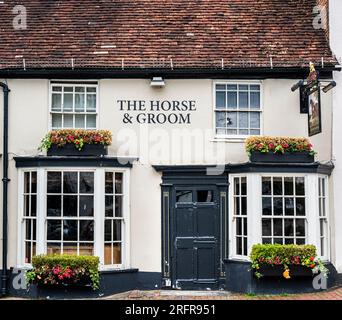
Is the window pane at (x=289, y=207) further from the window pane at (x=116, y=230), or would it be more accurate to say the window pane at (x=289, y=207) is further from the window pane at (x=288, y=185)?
the window pane at (x=116, y=230)

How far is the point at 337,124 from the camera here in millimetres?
14422

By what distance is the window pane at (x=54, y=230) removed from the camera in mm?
13641

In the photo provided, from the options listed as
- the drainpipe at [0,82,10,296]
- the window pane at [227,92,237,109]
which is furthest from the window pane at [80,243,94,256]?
the window pane at [227,92,237,109]

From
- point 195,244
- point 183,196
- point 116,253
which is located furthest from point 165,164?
point 116,253

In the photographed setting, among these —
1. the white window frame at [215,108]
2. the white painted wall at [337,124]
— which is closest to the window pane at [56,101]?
the white window frame at [215,108]

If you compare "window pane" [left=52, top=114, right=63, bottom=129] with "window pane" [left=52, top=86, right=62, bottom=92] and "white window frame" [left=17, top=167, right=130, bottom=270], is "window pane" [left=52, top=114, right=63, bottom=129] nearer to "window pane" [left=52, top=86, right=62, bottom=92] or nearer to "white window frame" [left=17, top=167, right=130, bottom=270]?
"window pane" [left=52, top=86, right=62, bottom=92]

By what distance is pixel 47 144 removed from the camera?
539 inches

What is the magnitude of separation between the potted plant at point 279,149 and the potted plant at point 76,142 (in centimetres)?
326

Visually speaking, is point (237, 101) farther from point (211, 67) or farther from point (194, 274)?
point (194, 274)

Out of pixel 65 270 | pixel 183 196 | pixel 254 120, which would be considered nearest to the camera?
pixel 65 270

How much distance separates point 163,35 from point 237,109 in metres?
2.70

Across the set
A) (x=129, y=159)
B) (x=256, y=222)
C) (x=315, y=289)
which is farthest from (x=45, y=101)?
(x=315, y=289)

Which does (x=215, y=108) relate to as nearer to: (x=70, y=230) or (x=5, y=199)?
(x=70, y=230)

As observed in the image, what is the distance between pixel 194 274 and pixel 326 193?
362cm
